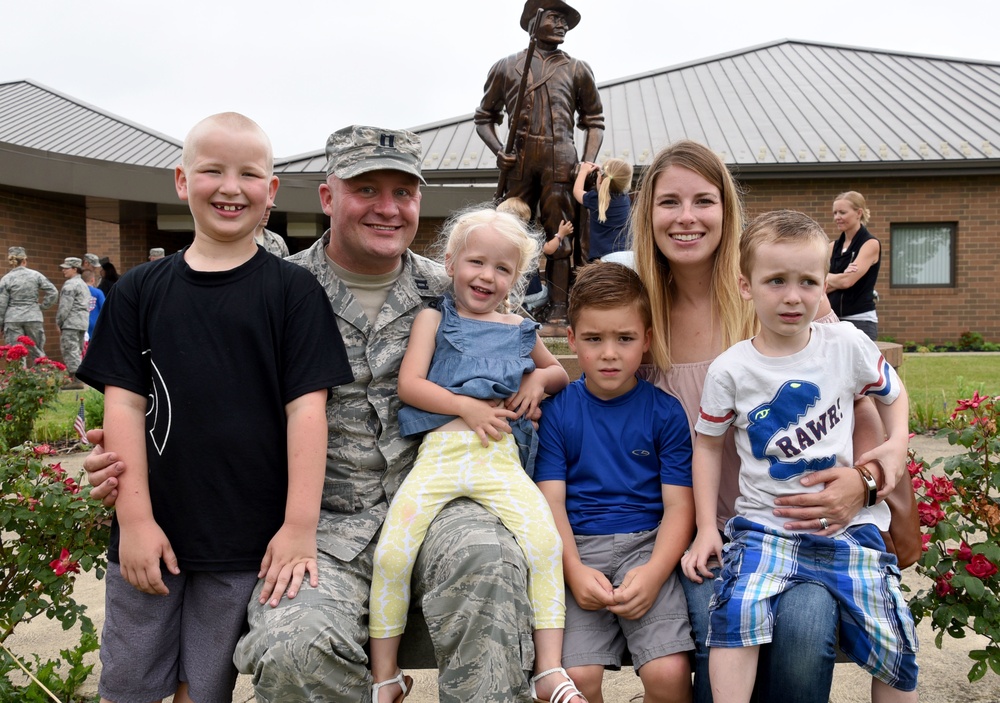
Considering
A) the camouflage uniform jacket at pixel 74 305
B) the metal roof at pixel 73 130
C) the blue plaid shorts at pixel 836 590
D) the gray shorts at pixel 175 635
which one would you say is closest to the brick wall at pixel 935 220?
the camouflage uniform jacket at pixel 74 305

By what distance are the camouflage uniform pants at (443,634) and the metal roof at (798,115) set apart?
12.6m

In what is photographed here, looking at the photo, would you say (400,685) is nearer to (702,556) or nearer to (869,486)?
Result: (702,556)

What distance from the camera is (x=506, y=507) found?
7.16 ft

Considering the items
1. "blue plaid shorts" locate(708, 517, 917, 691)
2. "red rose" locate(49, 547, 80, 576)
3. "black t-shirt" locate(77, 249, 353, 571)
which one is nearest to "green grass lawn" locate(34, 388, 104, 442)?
"red rose" locate(49, 547, 80, 576)

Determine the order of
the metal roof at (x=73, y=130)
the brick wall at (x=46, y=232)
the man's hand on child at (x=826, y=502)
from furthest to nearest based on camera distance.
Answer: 1. the metal roof at (x=73, y=130)
2. the brick wall at (x=46, y=232)
3. the man's hand on child at (x=826, y=502)

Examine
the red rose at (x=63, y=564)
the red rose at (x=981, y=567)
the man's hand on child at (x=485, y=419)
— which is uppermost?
the man's hand on child at (x=485, y=419)

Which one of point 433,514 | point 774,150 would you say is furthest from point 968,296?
point 433,514

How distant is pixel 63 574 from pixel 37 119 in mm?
19287

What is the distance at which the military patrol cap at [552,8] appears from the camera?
583cm

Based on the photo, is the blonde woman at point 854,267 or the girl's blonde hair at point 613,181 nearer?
the girl's blonde hair at point 613,181

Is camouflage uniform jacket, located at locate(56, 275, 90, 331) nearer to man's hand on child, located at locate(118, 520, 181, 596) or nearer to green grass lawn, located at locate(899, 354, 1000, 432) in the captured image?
green grass lawn, located at locate(899, 354, 1000, 432)

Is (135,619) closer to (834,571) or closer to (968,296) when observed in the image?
(834,571)

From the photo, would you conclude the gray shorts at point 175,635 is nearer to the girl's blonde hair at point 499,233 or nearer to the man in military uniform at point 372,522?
the man in military uniform at point 372,522

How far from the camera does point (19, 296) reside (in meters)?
11.2
